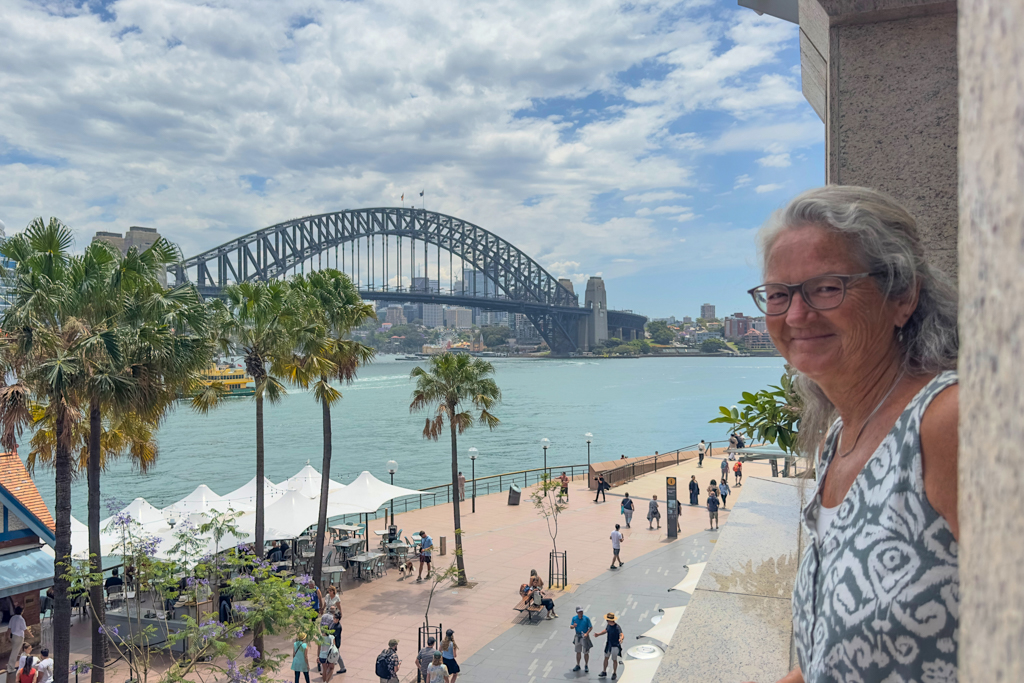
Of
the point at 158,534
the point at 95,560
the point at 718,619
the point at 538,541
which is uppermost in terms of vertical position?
the point at 718,619

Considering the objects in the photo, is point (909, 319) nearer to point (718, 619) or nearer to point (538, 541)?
point (718, 619)

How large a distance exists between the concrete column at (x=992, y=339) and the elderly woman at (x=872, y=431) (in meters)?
0.41

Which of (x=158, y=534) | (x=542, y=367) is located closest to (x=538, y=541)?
(x=158, y=534)

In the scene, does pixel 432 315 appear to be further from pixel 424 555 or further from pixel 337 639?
pixel 337 639

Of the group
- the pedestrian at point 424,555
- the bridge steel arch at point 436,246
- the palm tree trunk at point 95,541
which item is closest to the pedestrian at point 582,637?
the pedestrian at point 424,555

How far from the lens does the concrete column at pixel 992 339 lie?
13.2 inches

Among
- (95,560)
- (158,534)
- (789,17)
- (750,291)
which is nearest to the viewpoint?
(750,291)

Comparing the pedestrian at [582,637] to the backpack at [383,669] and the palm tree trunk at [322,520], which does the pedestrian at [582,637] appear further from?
the palm tree trunk at [322,520]

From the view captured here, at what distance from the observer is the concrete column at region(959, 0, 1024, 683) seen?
1.10ft

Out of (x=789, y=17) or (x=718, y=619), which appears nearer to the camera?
(x=718, y=619)

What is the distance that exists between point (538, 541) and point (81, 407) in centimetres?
1150

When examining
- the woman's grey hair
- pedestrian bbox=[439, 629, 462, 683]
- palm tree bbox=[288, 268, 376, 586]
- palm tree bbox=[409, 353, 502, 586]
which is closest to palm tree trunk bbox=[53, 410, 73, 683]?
pedestrian bbox=[439, 629, 462, 683]

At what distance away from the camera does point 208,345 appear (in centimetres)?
1144

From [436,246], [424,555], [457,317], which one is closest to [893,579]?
[424,555]
